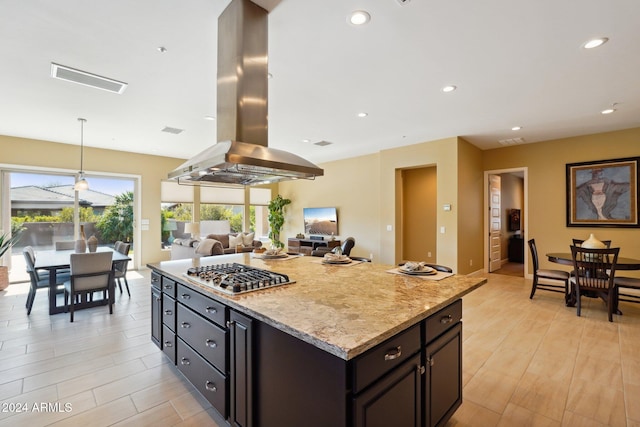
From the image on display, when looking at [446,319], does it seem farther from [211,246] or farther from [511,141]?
[511,141]

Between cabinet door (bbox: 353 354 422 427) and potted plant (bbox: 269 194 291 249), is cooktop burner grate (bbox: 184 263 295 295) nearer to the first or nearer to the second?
cabinet door (bbox: 353 354 422 427)

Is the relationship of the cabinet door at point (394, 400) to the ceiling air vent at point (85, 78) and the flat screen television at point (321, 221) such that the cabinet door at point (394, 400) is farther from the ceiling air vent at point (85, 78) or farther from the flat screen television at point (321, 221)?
the flat screen television at point (321, 221)

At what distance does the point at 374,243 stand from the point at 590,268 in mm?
4170

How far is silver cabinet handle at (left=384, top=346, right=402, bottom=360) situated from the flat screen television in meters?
6.76

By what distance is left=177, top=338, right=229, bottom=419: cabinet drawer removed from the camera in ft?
5.85

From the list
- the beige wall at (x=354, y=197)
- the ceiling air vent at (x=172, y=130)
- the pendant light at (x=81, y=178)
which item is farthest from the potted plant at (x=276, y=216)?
the pendant light at (x=81, y=178)

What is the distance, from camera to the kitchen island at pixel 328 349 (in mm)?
1177

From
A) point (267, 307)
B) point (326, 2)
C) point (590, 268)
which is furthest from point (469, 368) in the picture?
point (326, 2)

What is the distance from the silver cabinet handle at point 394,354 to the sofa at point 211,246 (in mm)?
5202

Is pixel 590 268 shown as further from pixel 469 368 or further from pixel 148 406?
pixel 148 406

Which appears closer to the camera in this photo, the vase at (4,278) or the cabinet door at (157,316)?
the cabinet door at (157,316)

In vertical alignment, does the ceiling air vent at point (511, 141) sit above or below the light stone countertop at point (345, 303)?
above

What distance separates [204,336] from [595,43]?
405 cm

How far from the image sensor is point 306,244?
27.9ft
